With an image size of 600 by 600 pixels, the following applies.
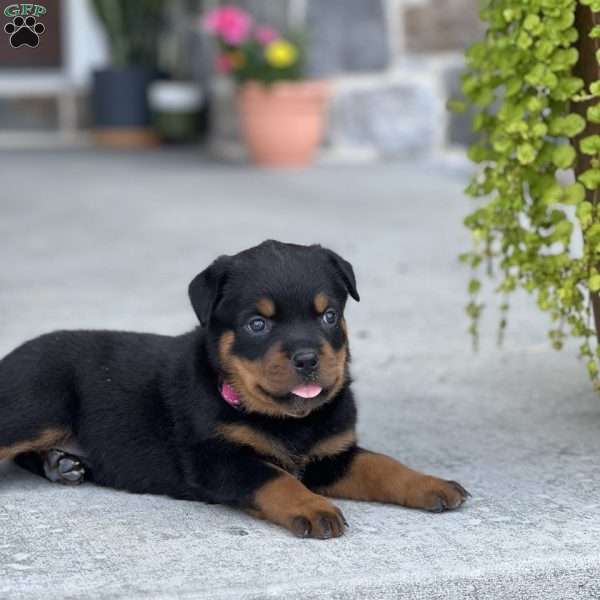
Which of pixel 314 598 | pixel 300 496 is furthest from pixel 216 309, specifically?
pixel 314 598

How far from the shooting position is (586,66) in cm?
343

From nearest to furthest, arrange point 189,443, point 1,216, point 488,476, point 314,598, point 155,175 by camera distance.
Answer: point 314,598 → point 189,443 → point 488,476 → point 1,216 → point 155,175

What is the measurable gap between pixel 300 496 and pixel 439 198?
5.42 metres

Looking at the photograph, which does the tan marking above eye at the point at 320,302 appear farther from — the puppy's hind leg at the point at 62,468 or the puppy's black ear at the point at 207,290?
the puppy's hind leg at the point at 62,468

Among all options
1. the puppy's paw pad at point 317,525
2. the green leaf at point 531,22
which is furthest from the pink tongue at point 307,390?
the green leaf at point 531,22

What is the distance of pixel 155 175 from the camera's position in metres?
9.41

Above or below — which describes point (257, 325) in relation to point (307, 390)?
above

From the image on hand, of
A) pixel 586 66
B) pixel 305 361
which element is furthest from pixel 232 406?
pixel 586 66

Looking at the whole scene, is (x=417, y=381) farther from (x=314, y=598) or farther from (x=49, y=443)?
(x=314, y=598)

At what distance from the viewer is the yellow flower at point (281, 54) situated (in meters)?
9.07

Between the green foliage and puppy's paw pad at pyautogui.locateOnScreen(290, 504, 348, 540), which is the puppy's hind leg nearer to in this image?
puppy's paw pad at pyautogui.locateOnScreen(290, 504, 348, 540)

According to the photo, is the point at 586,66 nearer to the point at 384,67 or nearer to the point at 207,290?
the point at 207,290

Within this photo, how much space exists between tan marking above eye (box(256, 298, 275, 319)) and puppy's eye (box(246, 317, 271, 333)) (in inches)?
0.6

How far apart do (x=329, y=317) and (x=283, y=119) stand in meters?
6.33
